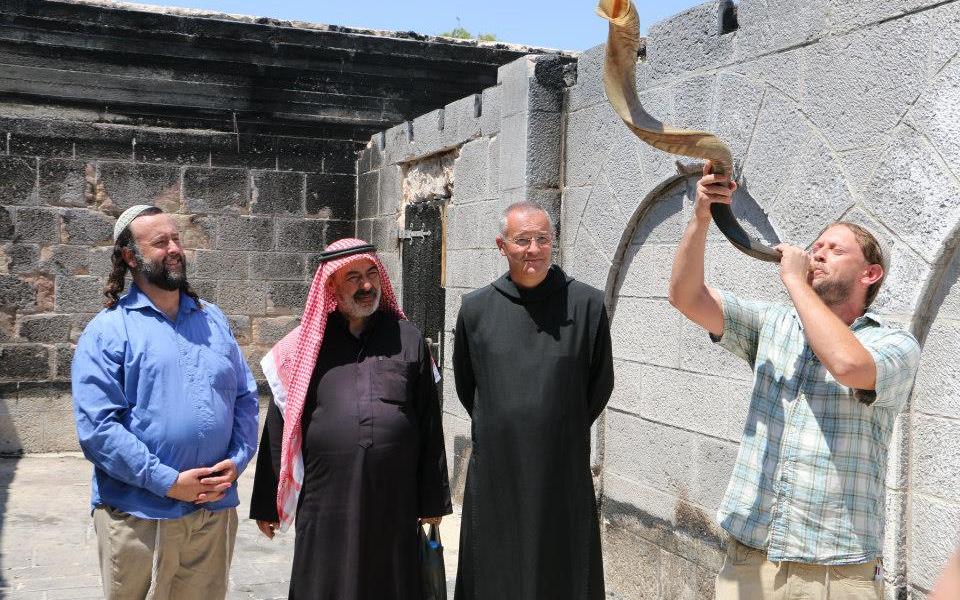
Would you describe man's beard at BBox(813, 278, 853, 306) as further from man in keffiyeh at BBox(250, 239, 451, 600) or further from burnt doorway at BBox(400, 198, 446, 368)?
burnt doorway at BBox(400, 198, 446, 368)

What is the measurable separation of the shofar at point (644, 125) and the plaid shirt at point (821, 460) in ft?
1.14

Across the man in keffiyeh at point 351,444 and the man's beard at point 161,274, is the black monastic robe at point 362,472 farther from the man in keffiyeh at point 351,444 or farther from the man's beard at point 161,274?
the man's beard at point 161,274

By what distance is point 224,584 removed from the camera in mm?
3953

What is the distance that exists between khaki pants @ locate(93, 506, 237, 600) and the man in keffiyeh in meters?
0.23

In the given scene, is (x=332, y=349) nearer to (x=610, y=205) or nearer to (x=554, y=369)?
(x=554, y=369)

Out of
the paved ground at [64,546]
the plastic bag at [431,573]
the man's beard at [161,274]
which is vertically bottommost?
the paved ground at [64,546]

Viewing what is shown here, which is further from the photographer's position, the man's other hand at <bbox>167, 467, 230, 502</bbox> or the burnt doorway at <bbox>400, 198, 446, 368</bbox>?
the burnt doorway at <bbox>400, 198, 446, 368</bbox>

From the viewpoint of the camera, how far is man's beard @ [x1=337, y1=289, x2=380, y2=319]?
3799 millimetres

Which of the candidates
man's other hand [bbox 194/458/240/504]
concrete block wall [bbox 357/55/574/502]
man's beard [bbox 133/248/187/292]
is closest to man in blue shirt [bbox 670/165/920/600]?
man's other hand [bbox 194/458/240/504]

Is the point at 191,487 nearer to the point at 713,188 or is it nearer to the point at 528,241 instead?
the point at 528,241

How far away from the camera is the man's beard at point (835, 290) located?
293 cm

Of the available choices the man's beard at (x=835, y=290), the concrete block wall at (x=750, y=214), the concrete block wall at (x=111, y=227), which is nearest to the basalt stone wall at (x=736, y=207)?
the concrete block wall at (x=750, y=214)

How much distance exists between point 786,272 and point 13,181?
791 centimetres

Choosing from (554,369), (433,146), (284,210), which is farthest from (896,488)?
(284,210)
